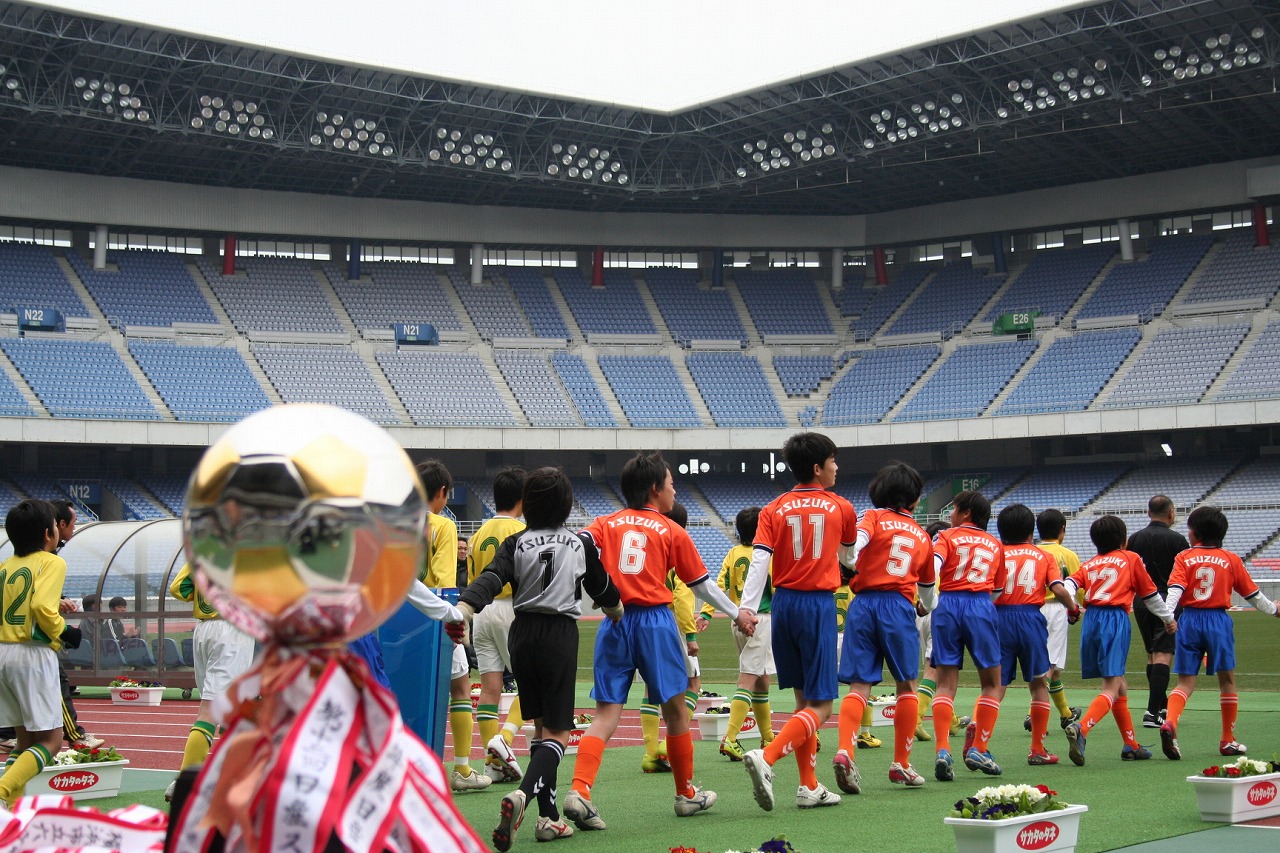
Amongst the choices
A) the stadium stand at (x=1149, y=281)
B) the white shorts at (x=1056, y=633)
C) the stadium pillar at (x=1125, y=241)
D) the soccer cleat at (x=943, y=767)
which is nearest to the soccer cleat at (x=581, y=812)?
the soccer cleat at (x=943, y=767)

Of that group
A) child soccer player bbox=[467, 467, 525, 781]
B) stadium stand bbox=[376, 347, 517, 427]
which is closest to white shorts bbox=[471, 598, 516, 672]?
child soccer player bbox=[467, 467, 525, 781]

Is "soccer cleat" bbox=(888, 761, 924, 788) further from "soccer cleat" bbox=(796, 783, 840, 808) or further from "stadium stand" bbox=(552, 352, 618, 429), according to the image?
"stadium stand" bbox=(552, 352, 618, 429)

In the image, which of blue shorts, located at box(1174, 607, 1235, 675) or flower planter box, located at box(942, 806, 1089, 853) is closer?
flower planter box, located at box(942, 806, 1089, 853)

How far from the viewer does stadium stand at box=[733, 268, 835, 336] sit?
48.8 metres

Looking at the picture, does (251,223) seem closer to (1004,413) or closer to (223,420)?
(223,420)

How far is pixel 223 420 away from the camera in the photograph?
1598 inches

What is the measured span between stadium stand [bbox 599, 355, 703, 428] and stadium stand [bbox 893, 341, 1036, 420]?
23.3 ft

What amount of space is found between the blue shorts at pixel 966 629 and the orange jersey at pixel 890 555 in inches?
38.9

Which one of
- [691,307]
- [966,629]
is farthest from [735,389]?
[966,629]

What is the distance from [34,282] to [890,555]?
3921 centimetres

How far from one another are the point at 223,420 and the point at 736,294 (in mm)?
19028

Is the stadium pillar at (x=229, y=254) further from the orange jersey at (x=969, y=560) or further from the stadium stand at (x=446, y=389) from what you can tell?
the orange jersey at (x=969, y=560)

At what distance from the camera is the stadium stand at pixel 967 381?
43.8 metres

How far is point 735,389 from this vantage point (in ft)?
154
